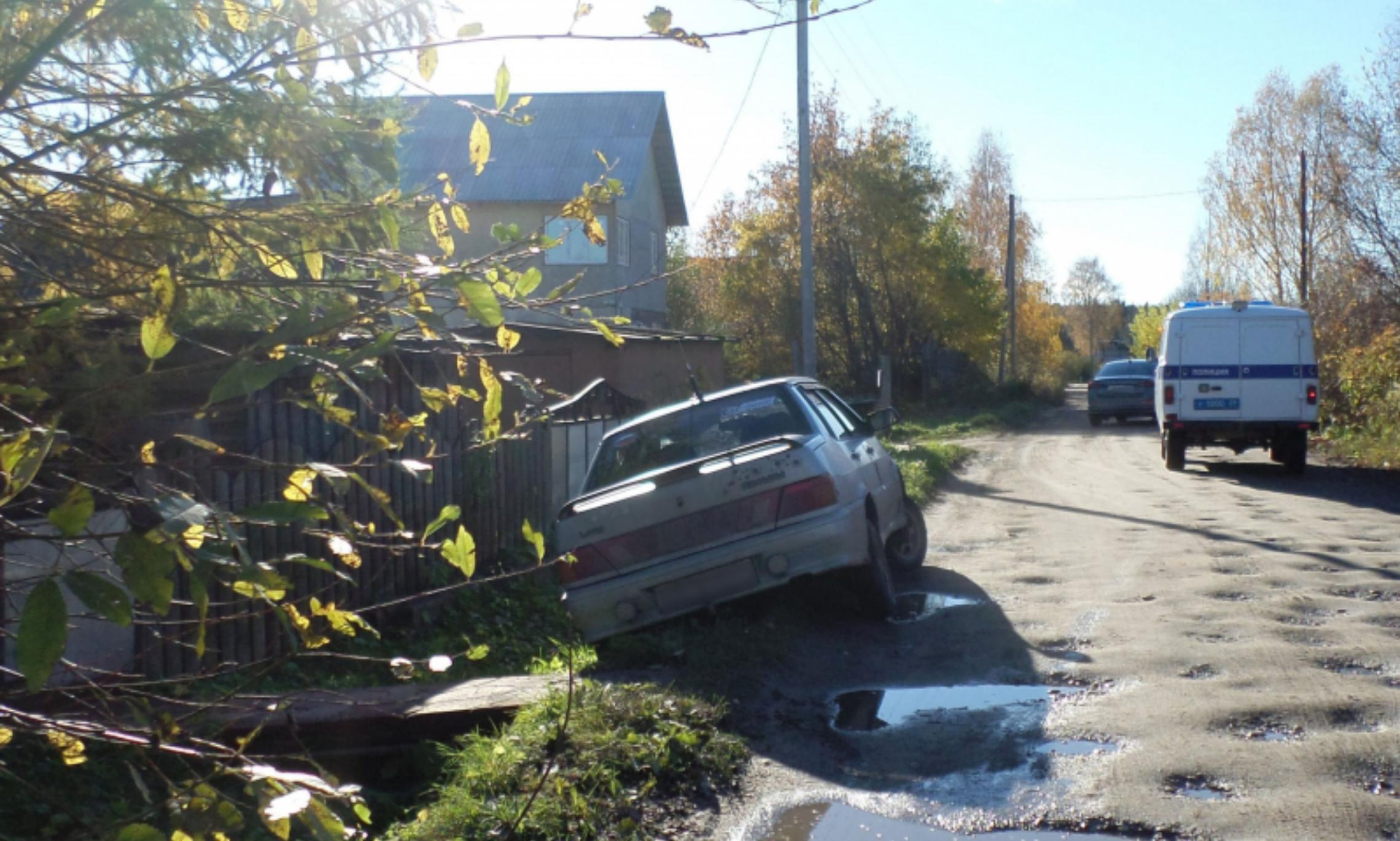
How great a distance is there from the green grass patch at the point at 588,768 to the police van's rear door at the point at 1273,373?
13.5m

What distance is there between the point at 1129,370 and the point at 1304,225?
9042mm

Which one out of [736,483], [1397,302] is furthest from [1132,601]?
[1397,302]

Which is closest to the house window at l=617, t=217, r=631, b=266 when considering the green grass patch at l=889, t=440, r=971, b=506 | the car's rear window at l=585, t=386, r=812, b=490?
the green grass patch at l=889, t=440, r=971, b=506

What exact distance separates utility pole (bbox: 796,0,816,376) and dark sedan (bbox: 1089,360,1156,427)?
1499cm

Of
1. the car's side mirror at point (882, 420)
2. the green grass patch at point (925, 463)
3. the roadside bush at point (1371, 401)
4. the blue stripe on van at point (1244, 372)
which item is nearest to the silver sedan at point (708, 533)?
the car's side mirror at point (882, 420)

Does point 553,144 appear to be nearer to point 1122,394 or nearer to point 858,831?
point 1122,394

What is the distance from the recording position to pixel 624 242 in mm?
28781

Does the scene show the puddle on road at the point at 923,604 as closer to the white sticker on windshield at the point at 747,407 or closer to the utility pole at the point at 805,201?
the white sticker on windshield at the point at 747,407

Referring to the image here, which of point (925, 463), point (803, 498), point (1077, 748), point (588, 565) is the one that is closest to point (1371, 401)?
point (925, 463)

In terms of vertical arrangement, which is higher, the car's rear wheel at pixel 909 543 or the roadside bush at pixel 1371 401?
the roadside bush at pixel 1371 401

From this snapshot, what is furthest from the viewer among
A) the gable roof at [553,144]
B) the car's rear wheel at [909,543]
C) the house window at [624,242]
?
the house window at [624,242]

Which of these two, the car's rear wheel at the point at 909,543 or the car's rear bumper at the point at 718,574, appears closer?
the car's rear bumper at the point at 718,574

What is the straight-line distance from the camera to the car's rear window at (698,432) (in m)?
7.60

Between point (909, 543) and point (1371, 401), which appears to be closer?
point (909, 543)
